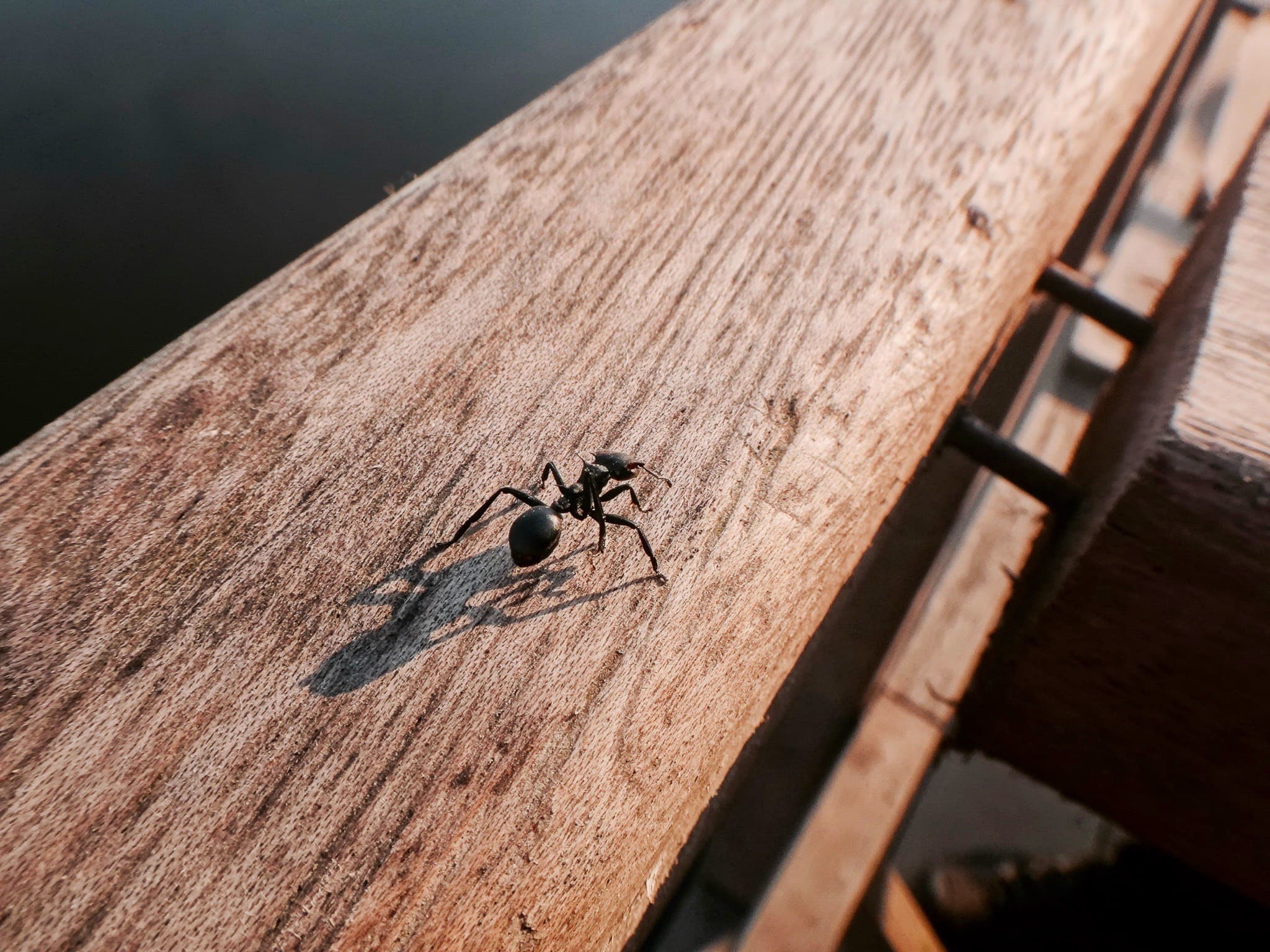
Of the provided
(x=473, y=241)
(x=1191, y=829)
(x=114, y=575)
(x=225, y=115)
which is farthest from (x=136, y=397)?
(x=225, y=115)

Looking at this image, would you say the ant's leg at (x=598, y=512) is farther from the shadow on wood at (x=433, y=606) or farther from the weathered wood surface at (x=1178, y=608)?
the weathered wood surface at (x=1178, y=608)

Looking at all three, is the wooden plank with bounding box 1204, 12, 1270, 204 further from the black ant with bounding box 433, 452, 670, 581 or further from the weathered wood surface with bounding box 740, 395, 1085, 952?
the black ant with bounding box 433, 452, 670, 581

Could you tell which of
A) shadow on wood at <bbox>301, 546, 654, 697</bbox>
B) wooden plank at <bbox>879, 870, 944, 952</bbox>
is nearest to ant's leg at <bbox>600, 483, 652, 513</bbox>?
shadow on wood at <bbox>301, 546, 654, 697</bbox>

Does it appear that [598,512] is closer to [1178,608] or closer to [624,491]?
[624,491]

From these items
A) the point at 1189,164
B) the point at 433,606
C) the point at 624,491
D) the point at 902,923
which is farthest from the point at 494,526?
the point at 1189,164

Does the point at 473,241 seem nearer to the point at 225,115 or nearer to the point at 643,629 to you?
the point at 643,629

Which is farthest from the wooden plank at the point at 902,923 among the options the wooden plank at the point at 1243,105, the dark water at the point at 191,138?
the wooden plank at the point at 1243,105
